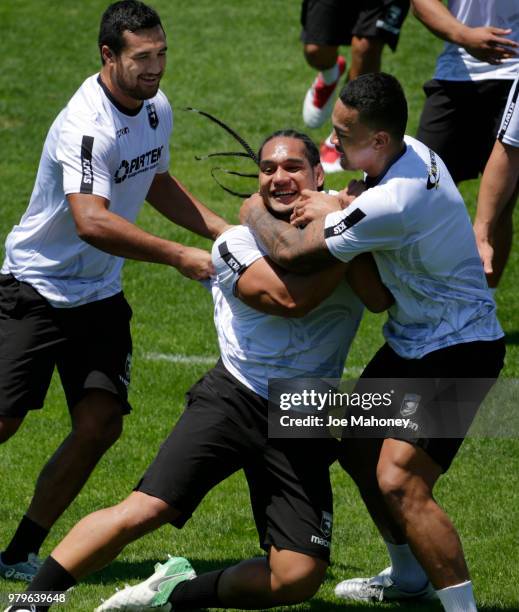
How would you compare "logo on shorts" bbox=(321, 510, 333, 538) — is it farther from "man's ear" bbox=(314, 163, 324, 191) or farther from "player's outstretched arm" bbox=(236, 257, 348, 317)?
"man's ear" bbox=(314, 163, 324, 191)

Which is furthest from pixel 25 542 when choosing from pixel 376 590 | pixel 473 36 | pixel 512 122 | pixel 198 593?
pixel 473 36

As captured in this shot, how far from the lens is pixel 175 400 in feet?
26.4

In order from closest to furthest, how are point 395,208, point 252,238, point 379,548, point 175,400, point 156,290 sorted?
point 395,208, point 252,238, point 379,548, point 175,400, point 156,290

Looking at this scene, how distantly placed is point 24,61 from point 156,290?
5803mm

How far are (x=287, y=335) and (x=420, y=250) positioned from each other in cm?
63

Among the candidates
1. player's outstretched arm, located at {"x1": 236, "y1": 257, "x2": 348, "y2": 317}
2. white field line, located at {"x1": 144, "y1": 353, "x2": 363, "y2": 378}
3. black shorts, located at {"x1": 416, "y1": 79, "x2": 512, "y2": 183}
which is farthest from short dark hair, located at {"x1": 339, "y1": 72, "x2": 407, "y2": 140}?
white field line, located at {"x1": 144, "y1": 353, "x2": 363, "y2": 378}

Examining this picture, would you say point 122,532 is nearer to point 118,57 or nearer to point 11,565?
point 11,565

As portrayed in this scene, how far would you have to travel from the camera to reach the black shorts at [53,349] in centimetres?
596

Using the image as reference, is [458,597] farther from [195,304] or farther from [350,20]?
[350,20]

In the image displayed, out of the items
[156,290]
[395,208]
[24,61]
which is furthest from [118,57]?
[24,61]

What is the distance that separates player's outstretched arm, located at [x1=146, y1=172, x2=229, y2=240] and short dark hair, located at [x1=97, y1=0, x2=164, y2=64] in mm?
763

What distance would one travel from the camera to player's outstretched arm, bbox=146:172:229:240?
20.7 ft

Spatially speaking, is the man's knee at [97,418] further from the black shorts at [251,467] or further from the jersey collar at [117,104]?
the jersey collar at [117,104]

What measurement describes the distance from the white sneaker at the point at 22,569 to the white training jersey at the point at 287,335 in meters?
1.38
